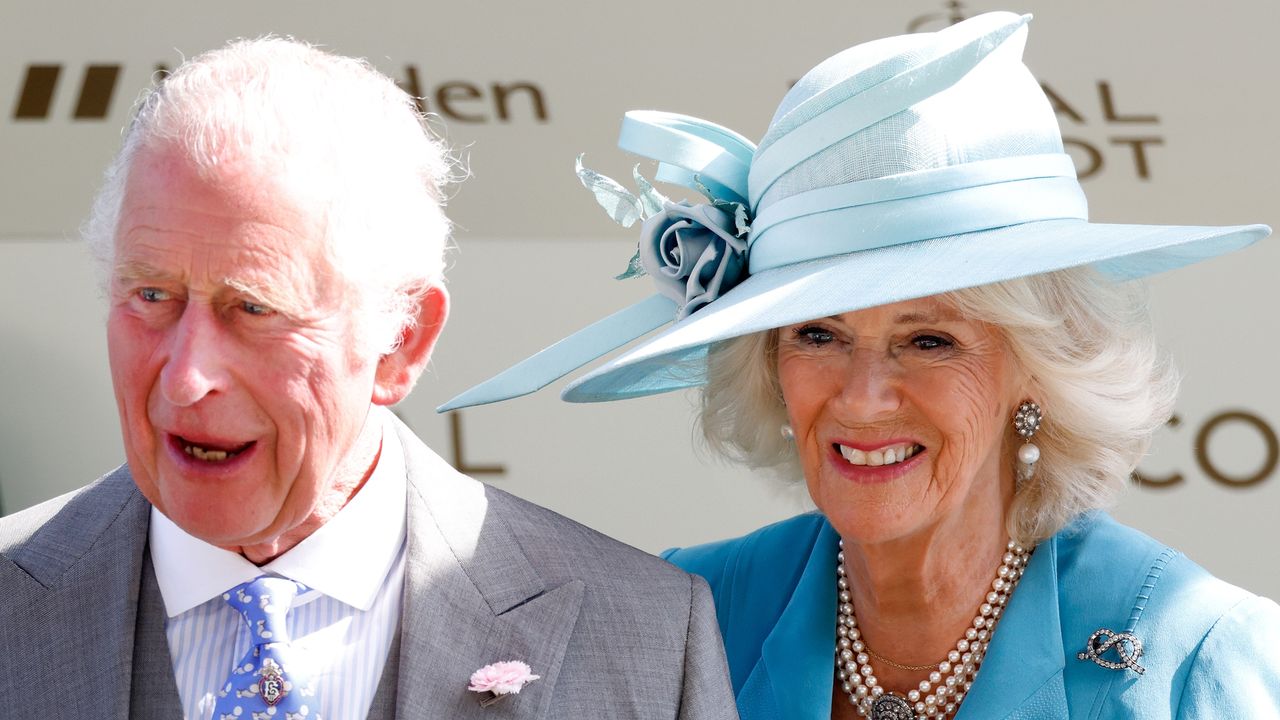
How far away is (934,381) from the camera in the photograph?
2342 mm

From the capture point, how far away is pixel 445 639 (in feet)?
6.65

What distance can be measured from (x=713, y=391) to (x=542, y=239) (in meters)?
0.74

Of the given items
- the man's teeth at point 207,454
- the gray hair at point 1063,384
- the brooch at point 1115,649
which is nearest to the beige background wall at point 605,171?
the gray hair at point 1063,384

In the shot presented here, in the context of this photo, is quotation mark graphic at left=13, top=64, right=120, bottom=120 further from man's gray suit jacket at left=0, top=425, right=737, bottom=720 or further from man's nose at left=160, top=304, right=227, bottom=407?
man's nose at left=160, top=304, right=227, bottom=407

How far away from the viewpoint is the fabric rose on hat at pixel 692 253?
2.43 meters

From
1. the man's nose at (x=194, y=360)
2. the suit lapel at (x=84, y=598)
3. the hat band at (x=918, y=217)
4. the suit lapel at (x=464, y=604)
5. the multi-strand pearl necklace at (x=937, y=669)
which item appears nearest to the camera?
the man's nose at (x=194, y=360)

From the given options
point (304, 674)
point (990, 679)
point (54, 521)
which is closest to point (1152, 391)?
point (990, 679)

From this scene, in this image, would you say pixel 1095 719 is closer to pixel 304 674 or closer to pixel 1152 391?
pixel 1152 391

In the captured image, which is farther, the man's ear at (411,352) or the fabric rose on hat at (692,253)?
the fabric rose on hat at (692,253)

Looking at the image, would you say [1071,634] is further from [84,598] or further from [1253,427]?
[84,598]

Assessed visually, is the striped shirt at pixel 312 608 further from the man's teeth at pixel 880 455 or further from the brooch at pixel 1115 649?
the brooch at pixel 1115 649

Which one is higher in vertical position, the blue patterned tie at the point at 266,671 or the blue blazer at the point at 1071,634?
the blue patterned tie at the point at 266,671

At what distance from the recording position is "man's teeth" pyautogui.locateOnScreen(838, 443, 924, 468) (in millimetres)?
2383

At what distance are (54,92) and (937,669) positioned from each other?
227 cm
